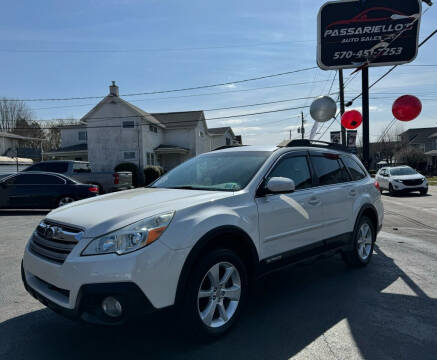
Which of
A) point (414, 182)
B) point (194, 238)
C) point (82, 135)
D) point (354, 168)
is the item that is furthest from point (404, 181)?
point (82, 135)

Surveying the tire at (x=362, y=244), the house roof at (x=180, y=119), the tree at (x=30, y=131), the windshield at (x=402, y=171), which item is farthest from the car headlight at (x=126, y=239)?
the tree at (x=30, y=131)

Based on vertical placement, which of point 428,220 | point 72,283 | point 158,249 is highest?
point 158,249

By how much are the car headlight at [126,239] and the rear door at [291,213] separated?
4.00 feet

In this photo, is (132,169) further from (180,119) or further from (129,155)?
(180,119)

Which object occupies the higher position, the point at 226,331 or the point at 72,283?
the point at 72,283

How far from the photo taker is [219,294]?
3.06m

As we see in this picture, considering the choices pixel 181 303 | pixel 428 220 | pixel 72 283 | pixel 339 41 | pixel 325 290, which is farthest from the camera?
pixel 339 41

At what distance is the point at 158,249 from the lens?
2.56 metres

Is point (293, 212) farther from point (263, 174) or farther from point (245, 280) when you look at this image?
point (245, 280)

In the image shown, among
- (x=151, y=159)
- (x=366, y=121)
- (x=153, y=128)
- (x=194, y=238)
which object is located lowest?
(x=194, y=238)

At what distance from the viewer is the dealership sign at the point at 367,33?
33.0ft

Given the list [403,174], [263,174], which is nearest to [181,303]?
[263,174]

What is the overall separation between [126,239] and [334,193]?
2.95 metres

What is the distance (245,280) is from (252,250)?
0.96 feet
